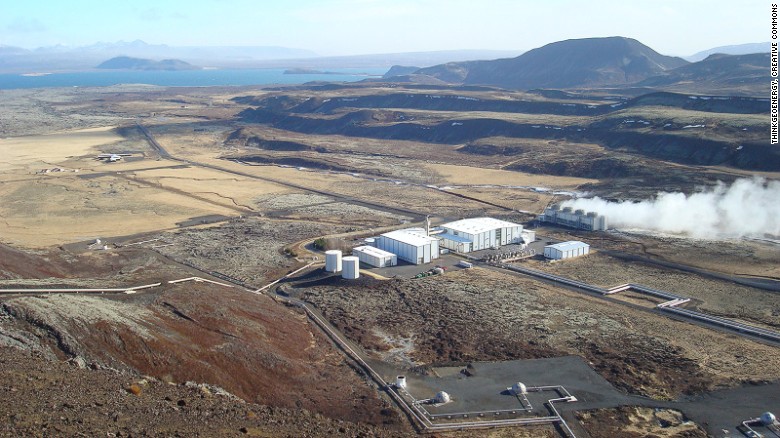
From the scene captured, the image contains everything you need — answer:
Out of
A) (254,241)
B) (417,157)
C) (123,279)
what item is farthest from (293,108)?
(123,279)

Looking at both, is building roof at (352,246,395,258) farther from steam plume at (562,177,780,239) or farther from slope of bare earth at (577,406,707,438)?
slope of bare earth at (577,406,707,438)

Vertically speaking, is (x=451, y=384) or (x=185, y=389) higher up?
(x=185, y=389)

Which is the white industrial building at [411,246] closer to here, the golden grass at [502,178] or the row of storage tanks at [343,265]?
the row of storage tanks at [343,265]

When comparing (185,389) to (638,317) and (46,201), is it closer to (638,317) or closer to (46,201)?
(638,317)

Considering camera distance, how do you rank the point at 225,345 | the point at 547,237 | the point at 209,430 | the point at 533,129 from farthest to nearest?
the point at 533,129 < the point at 547,237 < the point at 225,345 < the point at 209,430

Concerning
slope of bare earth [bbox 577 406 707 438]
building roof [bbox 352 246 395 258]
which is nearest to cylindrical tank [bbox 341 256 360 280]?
building roof [bbox 352 246 395 258]
